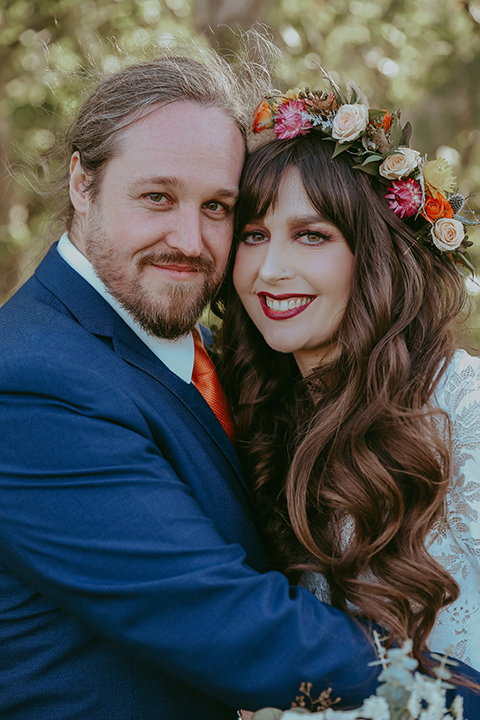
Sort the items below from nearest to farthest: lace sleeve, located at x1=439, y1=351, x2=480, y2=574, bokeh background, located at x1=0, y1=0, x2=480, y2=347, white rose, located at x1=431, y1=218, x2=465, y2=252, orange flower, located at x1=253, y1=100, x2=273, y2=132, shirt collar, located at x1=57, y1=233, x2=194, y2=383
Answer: lace sleeve, located at x1=439, y1=351, x2=480, y2=574 < shirt collar, located at x1=57, y1=233, x2=194, y2=383 < white rose, located at x1=431, y1=218, x2=465, y2=252 < orange flower, located at x1=253, y1=100, x2=273, y2=132 < bokeh background, located at x1=0, y1=0, x2=480, y2=347

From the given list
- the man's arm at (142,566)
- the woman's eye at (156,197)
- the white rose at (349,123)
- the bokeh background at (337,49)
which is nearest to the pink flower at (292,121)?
the white rose at (349,123)

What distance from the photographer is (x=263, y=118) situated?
278cm

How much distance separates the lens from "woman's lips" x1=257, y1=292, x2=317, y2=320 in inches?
106

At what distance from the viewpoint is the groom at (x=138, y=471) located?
6.23ft

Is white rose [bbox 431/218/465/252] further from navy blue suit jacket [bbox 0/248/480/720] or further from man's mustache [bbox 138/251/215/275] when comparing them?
navy blue suit jacket [bbox 0/248/480/720]

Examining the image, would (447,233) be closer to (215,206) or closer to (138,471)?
(215,206)

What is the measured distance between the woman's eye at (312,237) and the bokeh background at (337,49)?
12.2 ft

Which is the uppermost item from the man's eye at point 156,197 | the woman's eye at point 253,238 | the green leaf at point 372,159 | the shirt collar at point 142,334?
the green leaf at point 372,159

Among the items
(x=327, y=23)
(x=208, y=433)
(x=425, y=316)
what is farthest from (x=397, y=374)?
(x=327, y=23)

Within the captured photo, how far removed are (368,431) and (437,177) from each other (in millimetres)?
948

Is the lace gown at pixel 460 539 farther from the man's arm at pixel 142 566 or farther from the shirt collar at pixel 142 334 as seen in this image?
the shirt collar at pixel 142 334

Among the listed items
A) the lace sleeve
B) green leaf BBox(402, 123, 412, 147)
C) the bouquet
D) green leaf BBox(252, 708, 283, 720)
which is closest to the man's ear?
green leaf BBox(402, 123, 412, 147)

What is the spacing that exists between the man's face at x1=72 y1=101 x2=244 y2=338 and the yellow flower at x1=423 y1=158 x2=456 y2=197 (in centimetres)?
71

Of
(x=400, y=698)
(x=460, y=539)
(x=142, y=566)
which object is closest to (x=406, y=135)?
(x=460, y=539)
